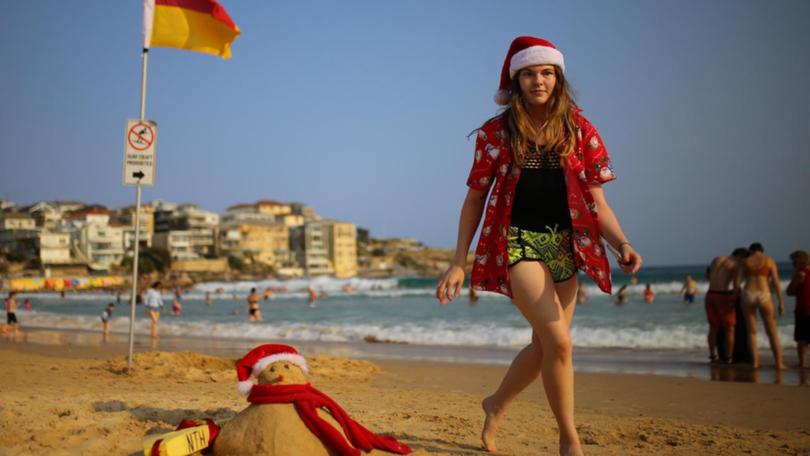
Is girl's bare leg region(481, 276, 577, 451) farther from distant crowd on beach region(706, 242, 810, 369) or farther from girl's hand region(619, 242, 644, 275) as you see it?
distant crowd on beach region(706, 242, 810, 369)

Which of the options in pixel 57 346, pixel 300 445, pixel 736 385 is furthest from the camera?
pixel 57 346

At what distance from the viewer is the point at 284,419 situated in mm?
2934

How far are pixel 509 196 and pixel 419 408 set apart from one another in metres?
2.93

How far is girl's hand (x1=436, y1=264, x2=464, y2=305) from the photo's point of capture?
3.05 meters

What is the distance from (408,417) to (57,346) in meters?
11.3

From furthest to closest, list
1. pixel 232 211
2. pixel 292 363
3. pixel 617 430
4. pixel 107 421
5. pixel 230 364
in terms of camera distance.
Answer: pixel 232 211, pixel 230 364, pixel 617 430, pixel 107 421, pixel 292 363

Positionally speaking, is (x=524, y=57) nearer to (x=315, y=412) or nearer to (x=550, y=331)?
(x=550, y=331)

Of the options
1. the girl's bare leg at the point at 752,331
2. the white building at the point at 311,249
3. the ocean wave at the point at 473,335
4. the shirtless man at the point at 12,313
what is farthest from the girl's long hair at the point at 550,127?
the white building at the point at 311,249

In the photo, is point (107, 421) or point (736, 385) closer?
point (107, 421)

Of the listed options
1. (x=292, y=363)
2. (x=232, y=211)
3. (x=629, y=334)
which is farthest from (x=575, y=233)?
(x=232, y=211)

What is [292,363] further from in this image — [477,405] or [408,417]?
[477,405]

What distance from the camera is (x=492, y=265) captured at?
130 inches

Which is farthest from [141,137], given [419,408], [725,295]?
[725,295]

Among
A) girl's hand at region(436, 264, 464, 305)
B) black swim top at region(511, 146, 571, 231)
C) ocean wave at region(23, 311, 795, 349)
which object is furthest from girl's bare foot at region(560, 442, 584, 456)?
ocean wave at region(23, 311, 795, 349)
